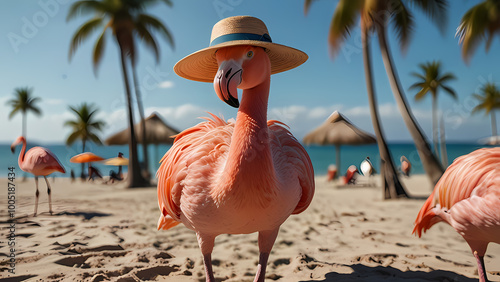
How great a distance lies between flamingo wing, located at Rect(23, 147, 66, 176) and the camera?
4230 millimetres

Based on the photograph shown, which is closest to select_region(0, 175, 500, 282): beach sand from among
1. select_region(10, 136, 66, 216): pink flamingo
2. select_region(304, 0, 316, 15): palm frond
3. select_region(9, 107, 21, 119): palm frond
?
select_region(10, 136, 66, 216): pink flamingo

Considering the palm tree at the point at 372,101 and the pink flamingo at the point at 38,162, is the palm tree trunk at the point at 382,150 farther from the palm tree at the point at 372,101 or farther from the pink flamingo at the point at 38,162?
the pink flamingo at the point at 38,162

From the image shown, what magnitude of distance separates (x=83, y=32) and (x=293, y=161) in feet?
42.7

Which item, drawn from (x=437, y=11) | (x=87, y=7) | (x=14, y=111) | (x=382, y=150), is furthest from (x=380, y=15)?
(x=14, y=111)

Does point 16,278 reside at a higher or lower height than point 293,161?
lower

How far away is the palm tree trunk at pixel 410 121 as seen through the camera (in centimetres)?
786

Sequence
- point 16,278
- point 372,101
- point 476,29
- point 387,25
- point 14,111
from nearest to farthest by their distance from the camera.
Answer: point 16,278, point 476,29, point 372,101, point 387,25, point 14,111

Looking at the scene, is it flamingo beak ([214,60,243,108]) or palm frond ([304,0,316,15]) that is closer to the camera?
flamingo beak ([214,60,243,108])

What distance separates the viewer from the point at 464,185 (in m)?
2.37

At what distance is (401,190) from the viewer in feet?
25.8

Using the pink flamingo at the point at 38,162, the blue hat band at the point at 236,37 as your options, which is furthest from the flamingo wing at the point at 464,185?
the pink flamingo at the point at 38,162

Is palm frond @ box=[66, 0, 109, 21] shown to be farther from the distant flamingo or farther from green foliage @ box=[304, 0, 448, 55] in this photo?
the distant flamingo

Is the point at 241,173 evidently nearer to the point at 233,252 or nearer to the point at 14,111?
the point at 233,252

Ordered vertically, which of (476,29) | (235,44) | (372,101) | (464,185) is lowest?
(464,185)
